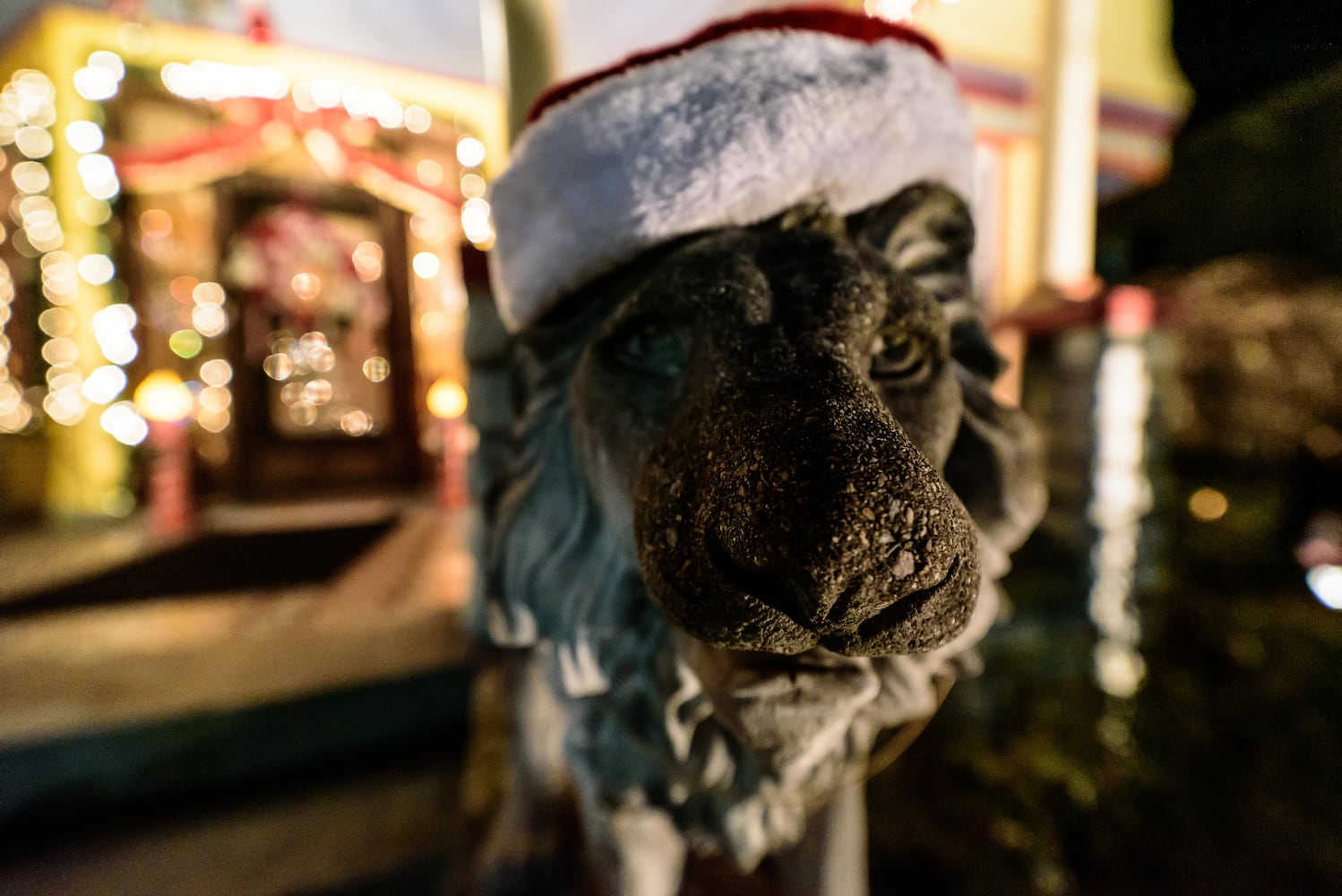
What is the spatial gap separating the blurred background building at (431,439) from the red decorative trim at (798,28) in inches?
7.5

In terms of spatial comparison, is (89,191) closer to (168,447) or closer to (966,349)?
(168,447)

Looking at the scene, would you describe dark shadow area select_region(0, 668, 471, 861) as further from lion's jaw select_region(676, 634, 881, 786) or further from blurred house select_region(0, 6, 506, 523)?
blurred house select_region(0, 6, 506, 523)

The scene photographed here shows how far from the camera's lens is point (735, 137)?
0.41m

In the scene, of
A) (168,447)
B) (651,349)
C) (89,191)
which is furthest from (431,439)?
(651,349)

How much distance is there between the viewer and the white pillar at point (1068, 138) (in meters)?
1.48

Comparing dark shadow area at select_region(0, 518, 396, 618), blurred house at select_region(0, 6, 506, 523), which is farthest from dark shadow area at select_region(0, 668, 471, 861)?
blurred house at select_region(0, 6, 506, 523)

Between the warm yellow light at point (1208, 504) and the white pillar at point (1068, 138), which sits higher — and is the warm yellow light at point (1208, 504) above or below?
below

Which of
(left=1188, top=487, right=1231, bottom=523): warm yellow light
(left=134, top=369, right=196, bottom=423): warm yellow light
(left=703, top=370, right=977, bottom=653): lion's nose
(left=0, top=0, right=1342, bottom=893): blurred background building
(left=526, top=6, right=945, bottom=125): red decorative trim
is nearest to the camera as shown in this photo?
(left=703, top=370, right=977, bottom=653): lion's nose

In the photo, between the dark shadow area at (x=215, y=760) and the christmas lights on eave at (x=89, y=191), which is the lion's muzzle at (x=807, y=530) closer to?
the dark shadow area at (x=215, y=760)

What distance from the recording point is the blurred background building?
31.0 inches

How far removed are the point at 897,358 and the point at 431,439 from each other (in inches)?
144

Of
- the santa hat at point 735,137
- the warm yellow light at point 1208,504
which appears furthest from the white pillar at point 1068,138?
the santa hat at point 735,137

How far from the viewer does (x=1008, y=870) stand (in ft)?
2.26

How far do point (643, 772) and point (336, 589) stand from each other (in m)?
1.49
